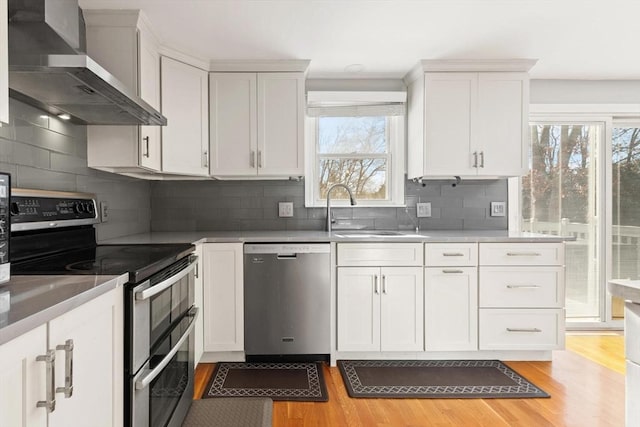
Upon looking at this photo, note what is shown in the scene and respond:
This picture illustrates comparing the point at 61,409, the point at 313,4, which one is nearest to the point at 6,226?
the point at 61,409

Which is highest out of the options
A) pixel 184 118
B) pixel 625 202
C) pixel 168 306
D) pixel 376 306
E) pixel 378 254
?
pixel 184 118

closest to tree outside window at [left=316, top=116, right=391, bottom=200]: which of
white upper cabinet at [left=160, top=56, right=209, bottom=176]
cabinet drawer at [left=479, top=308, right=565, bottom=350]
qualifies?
white upper cabinet at [left=160, top=56, right=209, bottom=176]

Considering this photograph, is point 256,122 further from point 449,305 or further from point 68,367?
point 68,367

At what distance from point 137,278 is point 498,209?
2.99 meters

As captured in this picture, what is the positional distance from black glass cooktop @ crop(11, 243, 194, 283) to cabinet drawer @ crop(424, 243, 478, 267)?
161cm

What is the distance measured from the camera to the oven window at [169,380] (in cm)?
150

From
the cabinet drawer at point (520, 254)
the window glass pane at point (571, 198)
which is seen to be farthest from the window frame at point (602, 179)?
the cabinet drawer at point (520, 254)

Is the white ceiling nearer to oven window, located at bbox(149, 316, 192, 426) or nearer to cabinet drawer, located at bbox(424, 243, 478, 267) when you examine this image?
cabinet drawer, located at bbox(424, 243, 478, 267)

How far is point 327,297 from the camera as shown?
2.67 m

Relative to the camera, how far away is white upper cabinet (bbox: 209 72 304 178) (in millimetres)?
2900

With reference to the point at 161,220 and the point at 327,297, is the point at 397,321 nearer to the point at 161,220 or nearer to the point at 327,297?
the point at 327,297

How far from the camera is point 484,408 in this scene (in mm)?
2146

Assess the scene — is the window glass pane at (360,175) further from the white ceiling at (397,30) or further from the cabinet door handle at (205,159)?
the cabinet door handle at (205,159)

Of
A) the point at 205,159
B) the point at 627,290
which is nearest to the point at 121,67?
the point at 205,159
